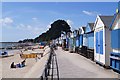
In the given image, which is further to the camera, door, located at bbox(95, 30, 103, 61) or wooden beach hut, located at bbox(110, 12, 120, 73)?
door, located at bbox(95, 30, 103, 61)

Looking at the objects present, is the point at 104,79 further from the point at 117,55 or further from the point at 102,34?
the point at 102,34

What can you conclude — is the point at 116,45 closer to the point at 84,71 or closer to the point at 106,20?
the point at 84,71

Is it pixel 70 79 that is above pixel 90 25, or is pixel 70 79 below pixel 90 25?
below

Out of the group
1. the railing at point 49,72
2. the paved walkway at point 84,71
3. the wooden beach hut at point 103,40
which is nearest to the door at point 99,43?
the wooden beach hut at point 103,40

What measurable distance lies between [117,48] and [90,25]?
33.2 ft

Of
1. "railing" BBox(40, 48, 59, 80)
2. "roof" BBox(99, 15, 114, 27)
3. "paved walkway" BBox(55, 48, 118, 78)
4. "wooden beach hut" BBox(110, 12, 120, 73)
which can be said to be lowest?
"paved walkway" BBox(55, 48, 118, 78)

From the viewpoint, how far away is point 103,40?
55.3 ft

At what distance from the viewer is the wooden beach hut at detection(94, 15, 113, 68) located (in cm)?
1639

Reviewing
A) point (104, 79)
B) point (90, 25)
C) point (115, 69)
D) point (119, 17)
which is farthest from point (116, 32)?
point (90, 25)

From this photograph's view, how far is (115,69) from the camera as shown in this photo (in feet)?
47.4

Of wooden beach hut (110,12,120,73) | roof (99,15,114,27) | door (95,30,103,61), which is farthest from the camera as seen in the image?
door (95,30,103,61)

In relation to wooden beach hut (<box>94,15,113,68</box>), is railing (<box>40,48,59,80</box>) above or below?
below

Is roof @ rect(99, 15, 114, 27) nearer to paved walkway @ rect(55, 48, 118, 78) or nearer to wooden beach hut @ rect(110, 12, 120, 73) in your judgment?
wooden beach hut @ rect(110, 12, 120, 73)

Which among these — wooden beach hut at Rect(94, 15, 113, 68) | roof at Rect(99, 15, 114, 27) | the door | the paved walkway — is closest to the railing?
the paved walkway
